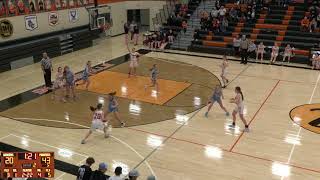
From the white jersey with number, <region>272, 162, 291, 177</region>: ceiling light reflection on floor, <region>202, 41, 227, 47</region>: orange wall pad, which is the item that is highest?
<region>202, 41, 227, 47</region>: orange wall pad

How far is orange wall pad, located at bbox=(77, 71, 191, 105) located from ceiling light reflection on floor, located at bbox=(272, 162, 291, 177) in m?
6.31

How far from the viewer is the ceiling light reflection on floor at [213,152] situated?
11743 millimetres

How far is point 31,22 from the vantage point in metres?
Result: 23.9

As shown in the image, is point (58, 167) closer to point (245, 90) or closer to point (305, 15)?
point (245, 90)

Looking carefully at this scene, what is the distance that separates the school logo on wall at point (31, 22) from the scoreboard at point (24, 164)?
17525 millimetres

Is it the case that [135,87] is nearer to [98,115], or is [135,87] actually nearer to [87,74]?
[87,74]

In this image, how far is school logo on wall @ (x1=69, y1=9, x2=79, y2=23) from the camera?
88.7 ft

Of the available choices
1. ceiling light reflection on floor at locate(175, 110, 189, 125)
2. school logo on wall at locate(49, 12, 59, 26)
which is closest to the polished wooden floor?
ceiling light reflection on floor at locate(175, 110, 189, 125)

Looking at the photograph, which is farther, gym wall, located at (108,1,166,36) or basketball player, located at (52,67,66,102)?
gym wall, located at (108,1,166,36)

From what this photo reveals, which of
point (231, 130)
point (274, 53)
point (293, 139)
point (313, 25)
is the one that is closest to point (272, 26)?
point (313, 25)

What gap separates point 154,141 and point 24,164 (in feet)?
18.6

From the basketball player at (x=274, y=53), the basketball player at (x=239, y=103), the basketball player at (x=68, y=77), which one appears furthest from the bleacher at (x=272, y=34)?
the basketball player at (x=68, y=77)

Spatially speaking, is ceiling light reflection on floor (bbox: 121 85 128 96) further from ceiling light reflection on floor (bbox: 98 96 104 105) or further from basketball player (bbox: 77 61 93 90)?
basketball player (bbox: 77 61 93 90)

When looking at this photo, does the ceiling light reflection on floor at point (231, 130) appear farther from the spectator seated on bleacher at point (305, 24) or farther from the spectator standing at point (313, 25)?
the spectator standing at point (313, 25)
